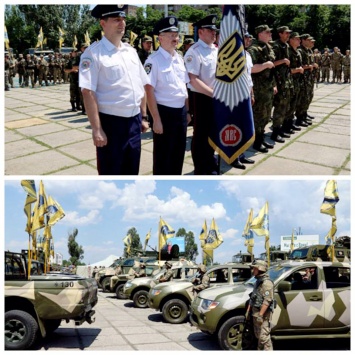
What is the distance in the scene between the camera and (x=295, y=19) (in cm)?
4059

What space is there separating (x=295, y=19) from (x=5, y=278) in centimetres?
4088

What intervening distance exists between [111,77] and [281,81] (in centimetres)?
498

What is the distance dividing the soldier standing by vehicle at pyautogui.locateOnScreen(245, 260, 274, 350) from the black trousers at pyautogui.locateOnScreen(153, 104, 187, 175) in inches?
66.1

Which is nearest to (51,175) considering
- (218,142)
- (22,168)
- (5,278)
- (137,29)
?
(22,168)

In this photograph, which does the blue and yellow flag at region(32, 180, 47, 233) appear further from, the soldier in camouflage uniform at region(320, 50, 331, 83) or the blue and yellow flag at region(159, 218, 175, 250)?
the soldier in camouflage uniform at region(320, 50, 331, 83)

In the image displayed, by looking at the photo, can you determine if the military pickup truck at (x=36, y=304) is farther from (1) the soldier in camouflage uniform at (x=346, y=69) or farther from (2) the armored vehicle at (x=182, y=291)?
(1) the soldier in camouflage uniform at (x=346, y=69)

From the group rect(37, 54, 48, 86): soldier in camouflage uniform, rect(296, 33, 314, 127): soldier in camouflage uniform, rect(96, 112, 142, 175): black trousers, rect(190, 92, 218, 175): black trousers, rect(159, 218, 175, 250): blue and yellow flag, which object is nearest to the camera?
rect(96, 112, 142, 175): black trousers

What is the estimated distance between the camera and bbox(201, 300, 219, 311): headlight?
538 cm

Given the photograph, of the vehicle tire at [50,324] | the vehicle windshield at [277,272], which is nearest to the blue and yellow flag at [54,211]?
the vehicle tire at [50,324]

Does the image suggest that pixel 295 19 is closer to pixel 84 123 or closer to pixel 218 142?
pixel 84 123

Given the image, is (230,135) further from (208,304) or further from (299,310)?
(299,310)

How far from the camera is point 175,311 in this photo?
7.76 m

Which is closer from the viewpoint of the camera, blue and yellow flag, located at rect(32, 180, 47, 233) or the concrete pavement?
the concrete pavement

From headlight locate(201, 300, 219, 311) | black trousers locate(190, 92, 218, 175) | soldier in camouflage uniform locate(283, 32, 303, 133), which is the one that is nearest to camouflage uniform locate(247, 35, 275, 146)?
soldier in camouflage uniform locate(283, 32, 303, 133)
